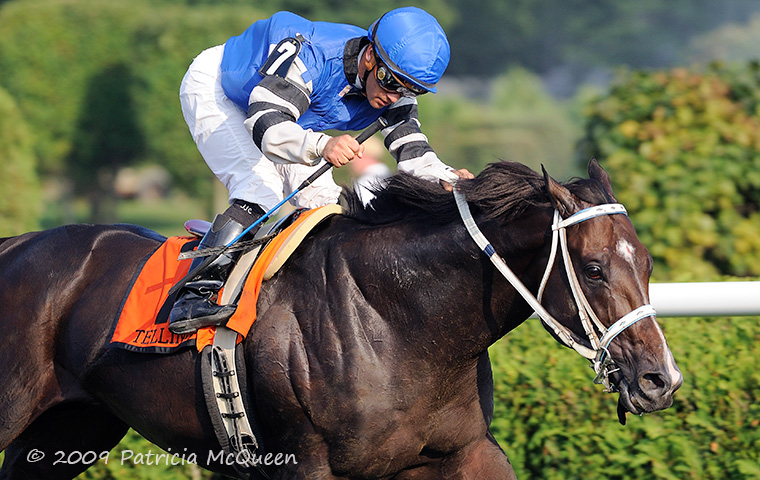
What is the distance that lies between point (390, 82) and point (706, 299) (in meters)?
1.65

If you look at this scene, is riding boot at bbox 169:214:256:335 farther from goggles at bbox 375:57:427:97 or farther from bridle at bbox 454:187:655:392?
bridle at bbox 454:187:655:392

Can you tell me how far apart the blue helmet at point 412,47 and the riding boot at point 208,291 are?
76 centimetres

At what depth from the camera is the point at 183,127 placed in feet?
Answer: 61.4

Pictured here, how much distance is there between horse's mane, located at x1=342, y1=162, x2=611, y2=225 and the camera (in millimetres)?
2818

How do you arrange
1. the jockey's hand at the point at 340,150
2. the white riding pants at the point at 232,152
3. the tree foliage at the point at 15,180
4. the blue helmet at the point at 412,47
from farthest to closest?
the tree foliage at the point at 15,180 → the white riding pants at the point at 232,152 → the blue helmet at the point at 412,47 → the jockey's hand at the point at 340,150

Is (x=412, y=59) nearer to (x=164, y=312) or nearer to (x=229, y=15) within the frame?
(x=164, y=312)

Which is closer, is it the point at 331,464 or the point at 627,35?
the point at 331,464

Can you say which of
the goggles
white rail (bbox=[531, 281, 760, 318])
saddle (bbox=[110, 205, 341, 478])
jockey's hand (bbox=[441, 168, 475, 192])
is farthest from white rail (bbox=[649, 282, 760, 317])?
saddle (bbox=[110, 205, 341, 478])

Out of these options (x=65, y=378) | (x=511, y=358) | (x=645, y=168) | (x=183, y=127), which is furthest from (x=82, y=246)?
(x=183, y=127)

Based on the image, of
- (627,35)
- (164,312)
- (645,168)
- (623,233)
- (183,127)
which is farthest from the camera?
(627,35)

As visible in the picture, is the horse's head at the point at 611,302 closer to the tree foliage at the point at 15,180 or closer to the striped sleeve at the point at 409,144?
the striped sleeve at the point at 409,144

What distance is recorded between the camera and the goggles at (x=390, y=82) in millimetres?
3137

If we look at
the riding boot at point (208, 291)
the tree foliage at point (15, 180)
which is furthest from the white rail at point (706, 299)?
the tree foliage at point (15, 180)

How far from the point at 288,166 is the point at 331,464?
1164 millimetres
